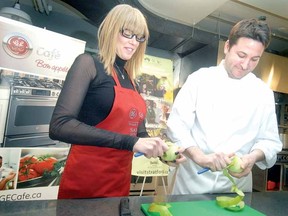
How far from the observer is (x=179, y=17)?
273cm

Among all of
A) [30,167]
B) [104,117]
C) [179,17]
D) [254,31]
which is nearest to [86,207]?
[104,117]

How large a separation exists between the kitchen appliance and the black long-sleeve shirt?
1673 millimetres

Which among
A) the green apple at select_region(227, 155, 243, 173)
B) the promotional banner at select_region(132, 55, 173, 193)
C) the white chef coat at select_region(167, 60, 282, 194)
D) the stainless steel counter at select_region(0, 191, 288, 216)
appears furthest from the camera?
the promotional banner at select_region(132, 55, 173, 193)

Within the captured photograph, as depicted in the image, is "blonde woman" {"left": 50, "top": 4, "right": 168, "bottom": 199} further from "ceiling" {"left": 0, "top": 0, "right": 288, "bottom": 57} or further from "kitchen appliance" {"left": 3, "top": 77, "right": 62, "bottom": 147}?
"kitchen appliance" {"left": 3, "top": 77, "right": 62, "bottom": 147}

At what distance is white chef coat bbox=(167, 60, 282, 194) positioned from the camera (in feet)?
3.70

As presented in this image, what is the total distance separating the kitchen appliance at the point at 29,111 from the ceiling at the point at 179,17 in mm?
847

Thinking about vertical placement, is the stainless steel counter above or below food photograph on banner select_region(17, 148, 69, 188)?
above

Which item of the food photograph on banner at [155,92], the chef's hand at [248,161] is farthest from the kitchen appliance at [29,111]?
the chef's hand at [248,161]

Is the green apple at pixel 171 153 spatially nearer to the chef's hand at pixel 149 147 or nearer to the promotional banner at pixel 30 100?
the chef's hand at pixel 149 147

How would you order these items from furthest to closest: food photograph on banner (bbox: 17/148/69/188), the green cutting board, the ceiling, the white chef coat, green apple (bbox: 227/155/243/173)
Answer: the ceiling < food photograph on banner (bbox: 17/148/69/188) < the white chef coat < green apple (bbox: 227/155/243/173) < the green cutting board

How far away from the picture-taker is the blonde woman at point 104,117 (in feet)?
2.55

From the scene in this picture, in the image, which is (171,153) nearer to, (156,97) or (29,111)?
(29,111)

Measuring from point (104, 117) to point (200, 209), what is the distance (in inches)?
18.0

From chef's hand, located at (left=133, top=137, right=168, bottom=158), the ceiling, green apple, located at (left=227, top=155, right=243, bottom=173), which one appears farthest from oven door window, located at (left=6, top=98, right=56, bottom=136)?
green apple, located at (left=227, top=155, right=243, bottom=173)
